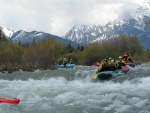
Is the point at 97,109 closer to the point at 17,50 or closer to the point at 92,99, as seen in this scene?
the point at 92,99

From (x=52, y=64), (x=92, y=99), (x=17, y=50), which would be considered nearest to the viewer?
(x=92, y=99)

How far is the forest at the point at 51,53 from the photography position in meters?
37.3

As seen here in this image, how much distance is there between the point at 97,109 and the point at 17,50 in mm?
34227

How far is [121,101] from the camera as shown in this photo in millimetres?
12641

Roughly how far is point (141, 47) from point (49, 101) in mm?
49172

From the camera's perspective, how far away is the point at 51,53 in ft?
126

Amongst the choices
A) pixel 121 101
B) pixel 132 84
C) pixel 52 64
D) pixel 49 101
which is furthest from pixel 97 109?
pixel 52 64

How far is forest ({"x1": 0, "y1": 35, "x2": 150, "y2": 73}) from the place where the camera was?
37.3m

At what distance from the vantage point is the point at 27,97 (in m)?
14.7

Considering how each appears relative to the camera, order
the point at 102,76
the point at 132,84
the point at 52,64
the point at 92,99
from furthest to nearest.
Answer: the point at 52,64 < the point at 102,76 < the point at 132,84 < the point at 92,99

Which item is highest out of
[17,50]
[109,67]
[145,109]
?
[17,50]

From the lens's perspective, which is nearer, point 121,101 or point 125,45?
point 121,101

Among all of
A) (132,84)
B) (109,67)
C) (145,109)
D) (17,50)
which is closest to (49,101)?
(145,109)

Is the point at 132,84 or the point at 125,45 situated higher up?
the point at 125,45
